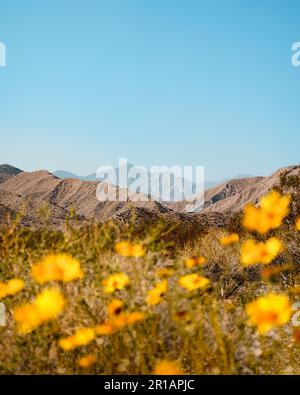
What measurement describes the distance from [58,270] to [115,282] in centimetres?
28

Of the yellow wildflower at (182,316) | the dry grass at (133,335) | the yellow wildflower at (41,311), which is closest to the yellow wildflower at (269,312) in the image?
the dry grass at (133,335)

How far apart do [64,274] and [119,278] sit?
10.6 inches

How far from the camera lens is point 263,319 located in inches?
89.4

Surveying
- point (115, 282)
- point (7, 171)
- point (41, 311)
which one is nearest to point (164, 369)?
point (115, 282)

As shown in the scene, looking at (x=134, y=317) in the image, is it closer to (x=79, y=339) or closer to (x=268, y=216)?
(x=79, y=339)

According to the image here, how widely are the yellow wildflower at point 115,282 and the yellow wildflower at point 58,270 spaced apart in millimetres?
143

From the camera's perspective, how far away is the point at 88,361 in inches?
89.8

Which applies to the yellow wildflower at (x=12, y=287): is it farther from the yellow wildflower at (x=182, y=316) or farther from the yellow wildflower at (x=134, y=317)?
the yellow wildflower at (x=182, y=316)

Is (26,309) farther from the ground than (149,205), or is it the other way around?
(26,309)

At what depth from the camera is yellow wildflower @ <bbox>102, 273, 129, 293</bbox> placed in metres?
2.41

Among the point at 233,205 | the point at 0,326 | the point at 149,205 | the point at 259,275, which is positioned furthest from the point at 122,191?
the point at 0,326

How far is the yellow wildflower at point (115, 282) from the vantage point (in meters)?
2.41

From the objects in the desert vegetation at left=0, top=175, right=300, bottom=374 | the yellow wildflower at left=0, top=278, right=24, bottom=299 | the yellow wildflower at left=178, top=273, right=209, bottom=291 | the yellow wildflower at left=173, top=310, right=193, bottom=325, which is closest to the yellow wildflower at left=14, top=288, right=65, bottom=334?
the desert vegetation at left=0, top=175, right=300, bottom=374

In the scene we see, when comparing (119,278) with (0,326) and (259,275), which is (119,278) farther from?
(259,275)
